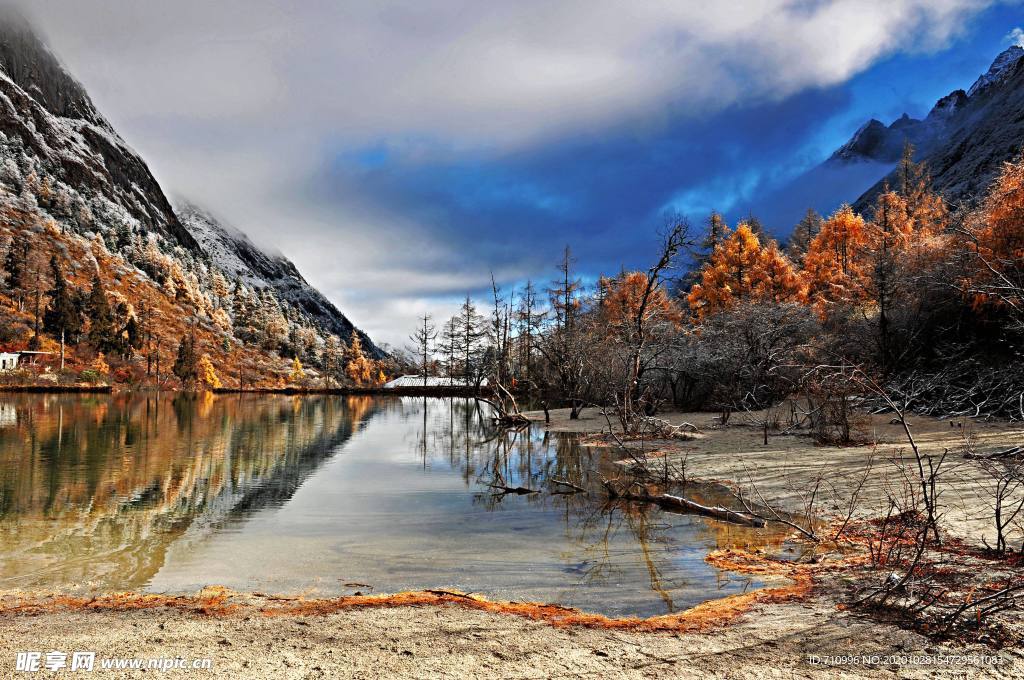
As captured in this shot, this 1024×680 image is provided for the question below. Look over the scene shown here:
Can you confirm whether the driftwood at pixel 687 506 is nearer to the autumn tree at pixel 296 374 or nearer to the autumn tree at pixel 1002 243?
the autumn tree at pixel 1002 243

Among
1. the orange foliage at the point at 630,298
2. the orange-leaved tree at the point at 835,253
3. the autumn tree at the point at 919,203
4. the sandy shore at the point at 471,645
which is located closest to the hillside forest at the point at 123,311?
the orange foliage at the point at 630,298

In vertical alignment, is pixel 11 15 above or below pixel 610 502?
above

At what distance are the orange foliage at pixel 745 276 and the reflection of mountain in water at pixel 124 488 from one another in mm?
25670

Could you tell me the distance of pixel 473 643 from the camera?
4.86m

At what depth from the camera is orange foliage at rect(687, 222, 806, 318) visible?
127ft

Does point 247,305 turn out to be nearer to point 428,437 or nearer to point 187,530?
point 428,437

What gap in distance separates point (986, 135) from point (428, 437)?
98.2m

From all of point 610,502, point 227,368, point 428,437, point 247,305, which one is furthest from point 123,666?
point 247,305

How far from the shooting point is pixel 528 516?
10.5m

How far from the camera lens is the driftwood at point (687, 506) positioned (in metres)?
9.21

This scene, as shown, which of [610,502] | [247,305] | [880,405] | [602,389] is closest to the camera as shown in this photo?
[610,502]

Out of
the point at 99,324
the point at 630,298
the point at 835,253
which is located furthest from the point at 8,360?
the point at 835,253

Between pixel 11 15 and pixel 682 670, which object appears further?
pixel 11 15

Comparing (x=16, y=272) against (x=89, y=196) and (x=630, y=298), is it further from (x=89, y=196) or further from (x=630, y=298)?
(x=630, y=298)
